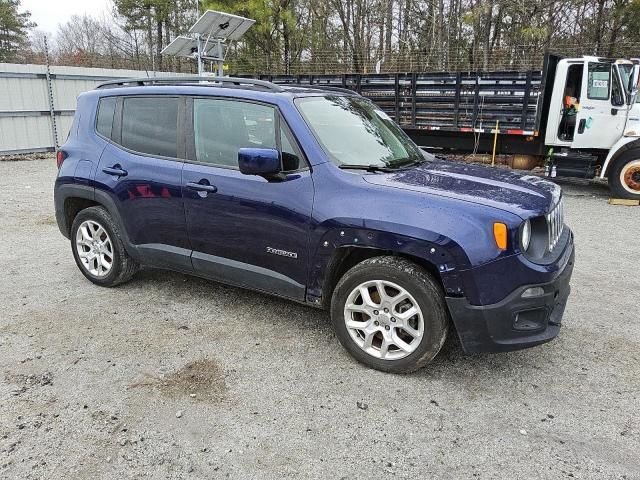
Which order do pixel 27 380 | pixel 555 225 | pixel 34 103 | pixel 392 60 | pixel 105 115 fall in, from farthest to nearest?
pixel 392 60, pixel 34 103, pixel 105 115, pixel 555 225, pixel 27 380

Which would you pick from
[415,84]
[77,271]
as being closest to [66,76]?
[415,84]

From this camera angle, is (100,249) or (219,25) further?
(219,25)

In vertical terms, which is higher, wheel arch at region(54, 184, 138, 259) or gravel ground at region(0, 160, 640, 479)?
wheel arch at region(54, 184, 138, 259)

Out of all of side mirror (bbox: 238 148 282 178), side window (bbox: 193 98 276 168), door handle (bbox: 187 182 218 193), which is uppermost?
side window (bbox: 193 98 276 168)

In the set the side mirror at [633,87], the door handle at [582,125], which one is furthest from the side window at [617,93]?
the door handle at [582,125]

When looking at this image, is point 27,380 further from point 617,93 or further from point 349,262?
point 617,93

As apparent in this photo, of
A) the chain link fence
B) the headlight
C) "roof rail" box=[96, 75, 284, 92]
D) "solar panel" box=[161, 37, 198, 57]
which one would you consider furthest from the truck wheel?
"solar panel" box=[161, 37, 198, 57]

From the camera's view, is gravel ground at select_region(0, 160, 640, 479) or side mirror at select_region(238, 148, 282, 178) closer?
gravel ground at select_region(0, 160, 640, 479)

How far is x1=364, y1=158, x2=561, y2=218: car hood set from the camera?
10.3 feet

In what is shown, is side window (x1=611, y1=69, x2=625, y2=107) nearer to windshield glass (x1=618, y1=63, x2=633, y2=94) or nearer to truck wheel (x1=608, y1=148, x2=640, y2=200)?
windshield glass (x1=618, y1=63, x2=633, y2=94)

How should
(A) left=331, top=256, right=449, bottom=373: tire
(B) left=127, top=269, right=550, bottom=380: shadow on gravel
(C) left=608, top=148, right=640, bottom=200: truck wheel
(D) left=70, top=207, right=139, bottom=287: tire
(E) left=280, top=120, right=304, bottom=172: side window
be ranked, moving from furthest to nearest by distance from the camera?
(C) left=608, top=148, right=640, bottom=200: truck wheel < (D) left=70, top=207, right=139, bottom=287: tire < (E) left=280, top=120, right=304, bottom=172: side window < (B) left=127, top=269, right=550, bottom=380: shadow on gravel < (A) left=331, top=256, right=449, bottom=373: tire

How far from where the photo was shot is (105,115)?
15.0 feet

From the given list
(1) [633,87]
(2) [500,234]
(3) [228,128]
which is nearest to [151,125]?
(3) [228,128]

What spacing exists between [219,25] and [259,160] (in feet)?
37.1
